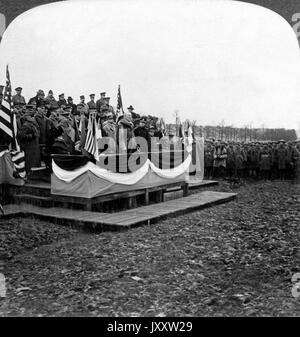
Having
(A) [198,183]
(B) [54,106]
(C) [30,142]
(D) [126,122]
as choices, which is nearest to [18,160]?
(C) [30,142]

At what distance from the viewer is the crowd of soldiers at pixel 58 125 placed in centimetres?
920

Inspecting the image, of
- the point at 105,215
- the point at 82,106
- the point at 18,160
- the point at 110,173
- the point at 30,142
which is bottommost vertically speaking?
the point at 105,215

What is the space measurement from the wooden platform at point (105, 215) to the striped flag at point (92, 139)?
112cm

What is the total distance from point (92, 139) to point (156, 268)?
3.61 m

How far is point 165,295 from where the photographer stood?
180 inches

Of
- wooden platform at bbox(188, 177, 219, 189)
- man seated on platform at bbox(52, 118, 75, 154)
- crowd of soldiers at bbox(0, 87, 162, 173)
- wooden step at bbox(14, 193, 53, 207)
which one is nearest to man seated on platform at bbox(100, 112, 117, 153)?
crowd of soldiers at bbox(0, 87, 162, 173)

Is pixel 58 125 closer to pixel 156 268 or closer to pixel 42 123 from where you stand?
pixel 42 123

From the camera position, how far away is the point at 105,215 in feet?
25.3

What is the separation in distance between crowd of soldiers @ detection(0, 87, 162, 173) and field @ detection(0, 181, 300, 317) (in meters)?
2.30

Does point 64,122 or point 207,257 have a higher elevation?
point 64,122

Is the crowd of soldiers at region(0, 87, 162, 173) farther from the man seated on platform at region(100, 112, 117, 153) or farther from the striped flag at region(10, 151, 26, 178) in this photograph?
the striped flag at region(10, 151, 26, 178)

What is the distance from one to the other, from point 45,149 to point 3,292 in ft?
18.7
